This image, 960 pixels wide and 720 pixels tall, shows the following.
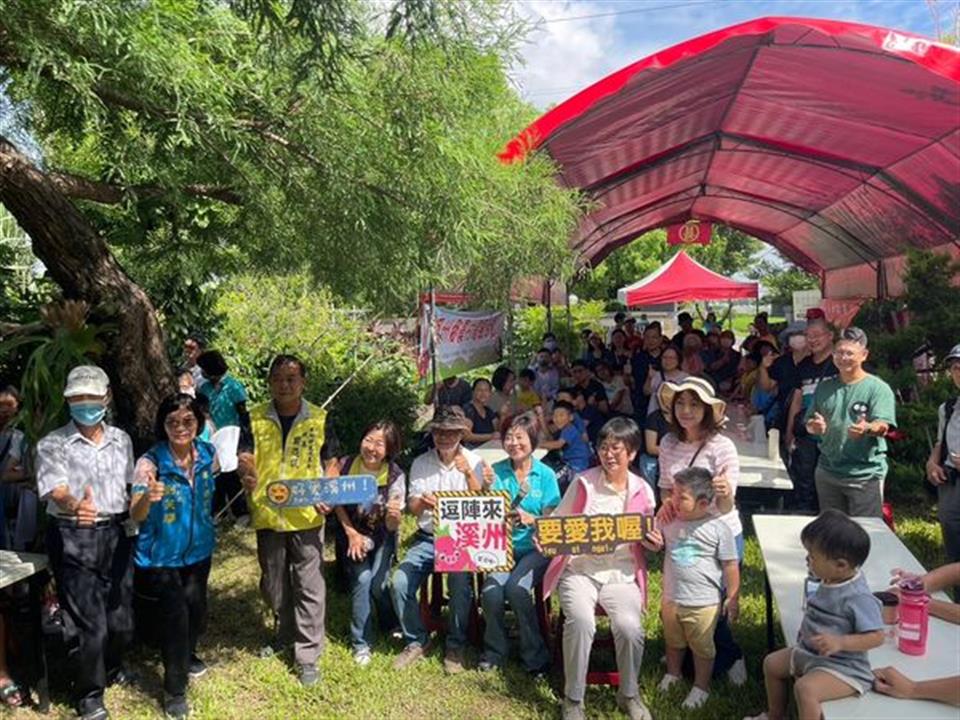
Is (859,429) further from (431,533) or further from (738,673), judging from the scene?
(431,533)

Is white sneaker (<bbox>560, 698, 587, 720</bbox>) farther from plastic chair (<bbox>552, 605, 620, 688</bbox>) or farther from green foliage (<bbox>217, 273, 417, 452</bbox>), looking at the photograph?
green foliage (<bbox>217, 273, 417, 452</bbox>)

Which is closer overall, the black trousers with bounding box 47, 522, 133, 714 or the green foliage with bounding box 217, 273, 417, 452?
the black trousers with bounding box 47, 522, 133, 714

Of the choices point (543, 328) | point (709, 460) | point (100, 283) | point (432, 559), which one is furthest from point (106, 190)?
point (543, 328)

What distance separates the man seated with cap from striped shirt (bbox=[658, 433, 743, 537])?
0.88m

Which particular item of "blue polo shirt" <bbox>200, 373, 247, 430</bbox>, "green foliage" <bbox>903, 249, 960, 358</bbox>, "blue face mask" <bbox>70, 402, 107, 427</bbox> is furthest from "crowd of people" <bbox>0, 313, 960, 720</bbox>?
"green foliage" <bbox>903, 249, 960, 358</bbox>

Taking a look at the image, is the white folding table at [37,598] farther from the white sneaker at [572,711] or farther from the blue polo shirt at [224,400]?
the white sneaker at [572,711]

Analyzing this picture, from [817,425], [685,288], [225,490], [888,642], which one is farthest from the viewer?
[685,288]

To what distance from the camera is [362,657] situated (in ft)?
12.1

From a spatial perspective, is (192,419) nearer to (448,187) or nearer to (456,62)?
(448,187)

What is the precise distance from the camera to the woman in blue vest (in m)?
3.19

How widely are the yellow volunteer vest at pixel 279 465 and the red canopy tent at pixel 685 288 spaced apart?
13984mm

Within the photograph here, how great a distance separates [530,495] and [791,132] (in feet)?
19.9

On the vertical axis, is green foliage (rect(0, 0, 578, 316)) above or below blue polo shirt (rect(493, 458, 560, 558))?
above

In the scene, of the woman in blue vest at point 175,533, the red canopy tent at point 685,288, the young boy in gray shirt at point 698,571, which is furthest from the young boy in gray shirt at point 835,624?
the red canopy tent at point 685,288
